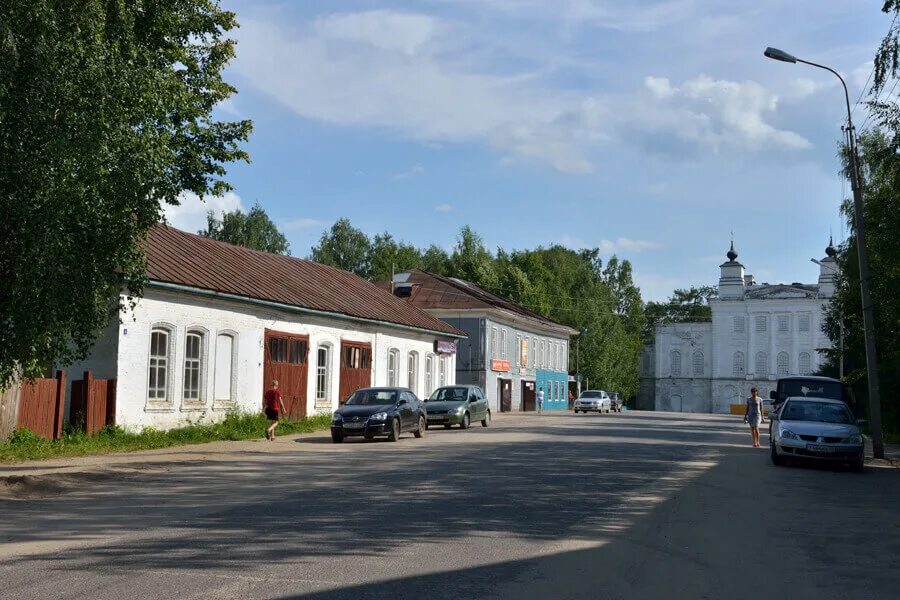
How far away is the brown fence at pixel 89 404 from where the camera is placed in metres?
23.2

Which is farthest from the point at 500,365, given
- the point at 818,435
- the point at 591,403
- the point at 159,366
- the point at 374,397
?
the point at 818,435

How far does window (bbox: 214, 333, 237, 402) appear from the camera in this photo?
2903cm

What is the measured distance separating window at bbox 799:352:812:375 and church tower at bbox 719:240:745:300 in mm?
8496

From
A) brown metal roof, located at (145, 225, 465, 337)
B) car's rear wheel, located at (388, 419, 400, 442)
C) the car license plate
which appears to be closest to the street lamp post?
the car license plate

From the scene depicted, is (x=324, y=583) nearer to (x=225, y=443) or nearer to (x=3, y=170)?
(x=3, y=170)

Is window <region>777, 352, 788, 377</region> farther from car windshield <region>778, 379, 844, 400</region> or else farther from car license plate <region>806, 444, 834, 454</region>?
car license plate <region>806, 444, 834, 454</region>

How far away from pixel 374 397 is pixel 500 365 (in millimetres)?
32948

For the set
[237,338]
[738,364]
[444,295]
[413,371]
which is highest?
[444,295]

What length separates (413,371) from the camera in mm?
45156

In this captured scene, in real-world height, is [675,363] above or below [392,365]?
above

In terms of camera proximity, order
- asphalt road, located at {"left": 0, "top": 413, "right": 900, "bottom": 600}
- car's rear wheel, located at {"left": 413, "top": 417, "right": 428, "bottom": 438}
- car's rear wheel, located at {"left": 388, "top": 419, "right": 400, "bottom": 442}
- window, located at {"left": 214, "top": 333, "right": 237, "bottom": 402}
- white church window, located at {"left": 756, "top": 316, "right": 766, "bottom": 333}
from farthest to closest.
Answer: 1. white church window, located at {"left": 756, "top": 316, "right": 766, "bottom": 333}
2. window, located at {"left": 214, "top": 333, "right": 237, "bottom": 402}
3. car's rear wheel, located at {"left": 413, "top": 417, "right": 428, "bottom": 438}
4. car's rear wheel, located at {"left": 388, "top": 419, "right": 400, "bottom": 442}
5. asphalt road, located at {"left": 0, "top": 413, "right": 900, "bottom": 600}

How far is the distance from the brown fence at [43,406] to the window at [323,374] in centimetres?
1359

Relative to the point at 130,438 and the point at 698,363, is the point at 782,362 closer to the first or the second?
the point at 698,363

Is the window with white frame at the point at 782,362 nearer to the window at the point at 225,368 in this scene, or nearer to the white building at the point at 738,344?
the white building at the point at 738,344
